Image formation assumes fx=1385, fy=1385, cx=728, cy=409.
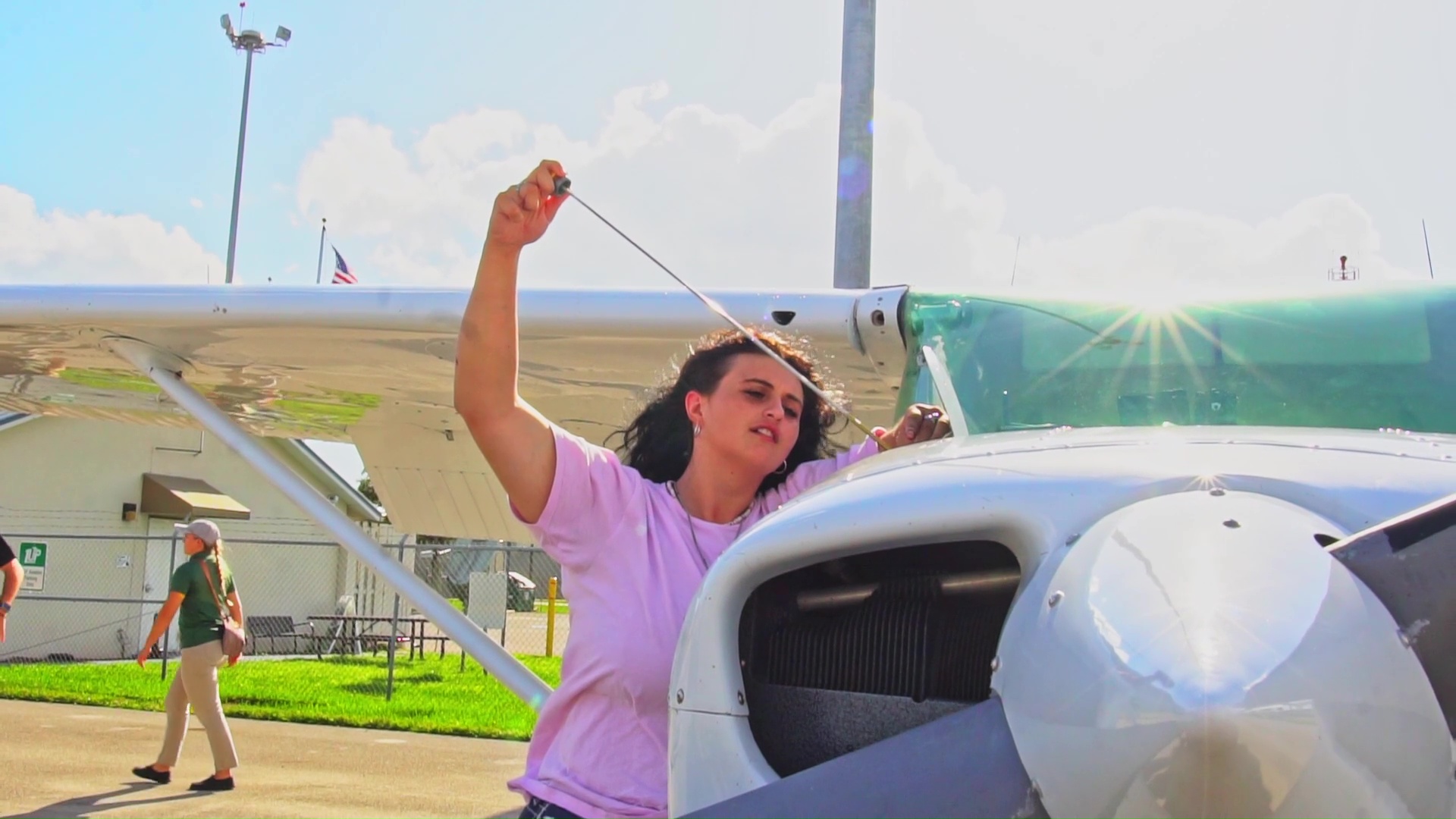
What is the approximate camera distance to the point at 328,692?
13.6 meters

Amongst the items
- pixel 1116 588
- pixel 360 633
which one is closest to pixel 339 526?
pixel 1116 588

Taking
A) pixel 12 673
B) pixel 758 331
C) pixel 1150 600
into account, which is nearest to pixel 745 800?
pixel 1150 600

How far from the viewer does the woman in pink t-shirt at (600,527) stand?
8.36 feet

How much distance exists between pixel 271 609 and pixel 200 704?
16.3 meters

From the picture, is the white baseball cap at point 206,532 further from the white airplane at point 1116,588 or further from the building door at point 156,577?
the building door at point 156,577

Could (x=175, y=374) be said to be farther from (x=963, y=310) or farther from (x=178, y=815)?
(x=963, y=310)

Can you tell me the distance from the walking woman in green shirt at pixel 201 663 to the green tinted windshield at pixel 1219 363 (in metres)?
5.98

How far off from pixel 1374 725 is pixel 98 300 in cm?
612

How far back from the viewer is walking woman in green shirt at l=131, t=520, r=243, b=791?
317 inches

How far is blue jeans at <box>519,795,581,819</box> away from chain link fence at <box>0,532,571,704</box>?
35.3ft

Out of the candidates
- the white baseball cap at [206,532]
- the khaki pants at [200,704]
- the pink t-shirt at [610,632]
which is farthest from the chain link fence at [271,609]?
the pink t-shirt at [610,632]

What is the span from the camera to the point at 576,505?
8.69ft

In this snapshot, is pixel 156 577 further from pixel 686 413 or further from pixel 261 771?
pixel 686 413

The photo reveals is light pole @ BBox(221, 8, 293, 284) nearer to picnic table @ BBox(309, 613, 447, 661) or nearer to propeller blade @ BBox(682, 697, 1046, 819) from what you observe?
picnic table @ BBox(309, 613, 447, 661)
